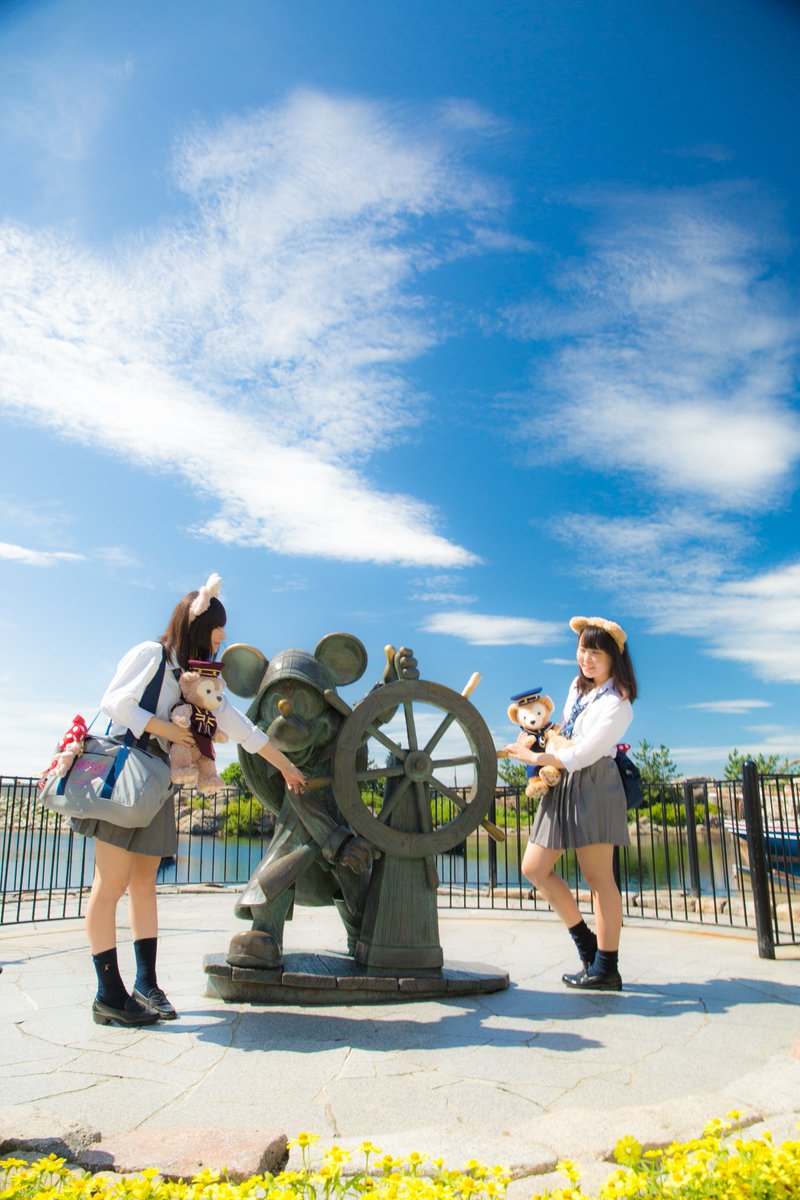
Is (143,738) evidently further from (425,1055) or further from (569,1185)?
(569,1185)

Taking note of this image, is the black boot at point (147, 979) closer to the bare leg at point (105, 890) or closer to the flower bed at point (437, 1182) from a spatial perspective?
the bare leg at point (105, 890)

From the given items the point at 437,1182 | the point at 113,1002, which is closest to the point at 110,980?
the point at 113,1002

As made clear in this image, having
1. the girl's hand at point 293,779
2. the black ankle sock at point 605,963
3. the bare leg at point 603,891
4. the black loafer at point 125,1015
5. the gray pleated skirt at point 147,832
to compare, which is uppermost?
the girl's hand at point 293,779

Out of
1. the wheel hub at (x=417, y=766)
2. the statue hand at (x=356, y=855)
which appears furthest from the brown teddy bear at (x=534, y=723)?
the statue hand at (x=356, y=855)

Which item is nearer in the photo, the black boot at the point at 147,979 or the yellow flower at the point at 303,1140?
the yellow flower at the point at 303,1140

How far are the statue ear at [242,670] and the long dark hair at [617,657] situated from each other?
1641 millimetres

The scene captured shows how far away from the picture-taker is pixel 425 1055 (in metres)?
2.86

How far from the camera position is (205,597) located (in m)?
3.57

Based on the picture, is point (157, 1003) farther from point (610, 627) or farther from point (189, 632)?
point (610, 627)

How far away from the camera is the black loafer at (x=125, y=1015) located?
3.17m

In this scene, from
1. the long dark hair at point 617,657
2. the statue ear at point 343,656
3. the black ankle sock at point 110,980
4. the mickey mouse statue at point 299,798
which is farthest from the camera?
the statue ear at point 343,656

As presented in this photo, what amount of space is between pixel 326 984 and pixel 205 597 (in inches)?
67.9

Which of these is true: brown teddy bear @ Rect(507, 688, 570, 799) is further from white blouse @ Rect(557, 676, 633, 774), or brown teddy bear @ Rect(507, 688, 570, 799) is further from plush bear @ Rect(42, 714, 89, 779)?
plush bear @ Rect(42, 714, 89, 779)

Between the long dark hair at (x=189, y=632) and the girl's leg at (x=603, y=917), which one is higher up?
the long dark hair at (x=189, y=632)
